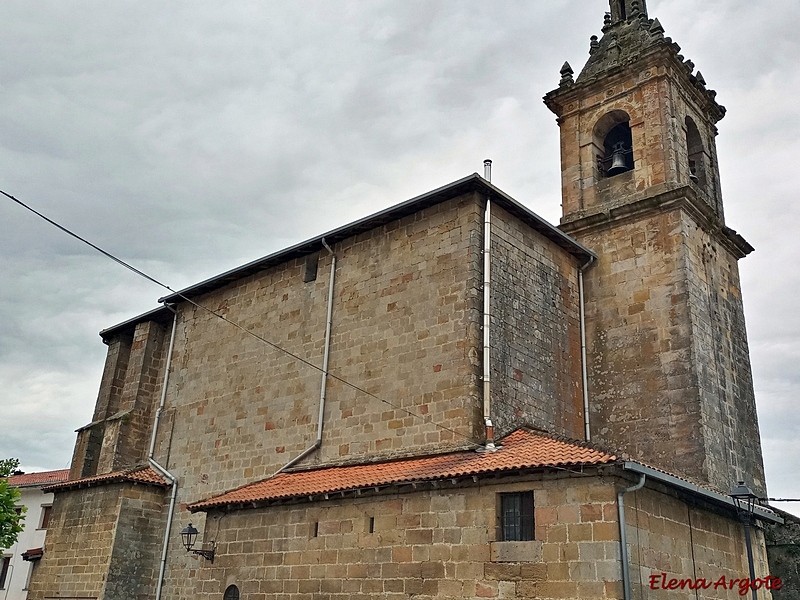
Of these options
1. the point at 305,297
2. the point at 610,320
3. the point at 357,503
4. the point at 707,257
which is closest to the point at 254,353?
the point at 305,297

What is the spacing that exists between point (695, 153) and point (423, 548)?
11416mm

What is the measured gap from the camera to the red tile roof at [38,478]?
2795cm

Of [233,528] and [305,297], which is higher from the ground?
[305,297]

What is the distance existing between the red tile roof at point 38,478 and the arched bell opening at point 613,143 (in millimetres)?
22293

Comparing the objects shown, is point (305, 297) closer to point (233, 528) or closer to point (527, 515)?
point (233, 528)

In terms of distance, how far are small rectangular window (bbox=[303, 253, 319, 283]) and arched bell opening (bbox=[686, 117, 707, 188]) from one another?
330 inches

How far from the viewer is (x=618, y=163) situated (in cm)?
1567

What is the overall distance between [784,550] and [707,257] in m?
5.59

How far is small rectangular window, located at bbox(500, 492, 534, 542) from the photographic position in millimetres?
9211

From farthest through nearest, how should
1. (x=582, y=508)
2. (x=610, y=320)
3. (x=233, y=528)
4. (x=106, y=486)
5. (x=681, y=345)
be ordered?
1. (x=106, y=486)
2. (x=610, y=320)
3. (x=681, y=345)
4. (x=233, y=528)
5. (x=582, y=508)

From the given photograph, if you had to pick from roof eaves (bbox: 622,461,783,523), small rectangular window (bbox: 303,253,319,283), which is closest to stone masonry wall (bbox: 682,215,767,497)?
roof eaves (bbox: 622,461,783,523)

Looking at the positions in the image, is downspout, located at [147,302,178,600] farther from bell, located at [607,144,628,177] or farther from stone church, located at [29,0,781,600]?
bell, located at [607,144,628,177]

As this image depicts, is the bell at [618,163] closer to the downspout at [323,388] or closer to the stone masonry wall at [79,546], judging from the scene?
the downspout at [323,388]

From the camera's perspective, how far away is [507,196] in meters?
12.9
